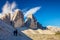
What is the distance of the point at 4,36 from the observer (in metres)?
30.0

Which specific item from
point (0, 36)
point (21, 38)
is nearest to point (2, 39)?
point (0, 36)

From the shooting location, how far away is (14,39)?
31516 millimetres

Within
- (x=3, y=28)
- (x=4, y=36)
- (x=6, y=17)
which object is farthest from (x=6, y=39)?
(x=6, y=17)

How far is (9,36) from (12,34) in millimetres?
1339

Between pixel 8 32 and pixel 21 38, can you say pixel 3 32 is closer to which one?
pixel 8 32

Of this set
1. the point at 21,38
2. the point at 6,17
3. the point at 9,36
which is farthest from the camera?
the point at 6,17

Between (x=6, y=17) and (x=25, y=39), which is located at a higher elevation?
(x=6, y=17)

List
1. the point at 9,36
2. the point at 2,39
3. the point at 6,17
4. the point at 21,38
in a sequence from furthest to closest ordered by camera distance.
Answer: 1. the point at 6,17
2. the point at 21,38
3. the point at 9,36
4. the point at 2,39

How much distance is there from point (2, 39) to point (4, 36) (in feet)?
3.55

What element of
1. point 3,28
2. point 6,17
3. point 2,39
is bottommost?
A: point 2,39

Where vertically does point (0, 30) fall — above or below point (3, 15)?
below

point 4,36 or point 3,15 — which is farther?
point 3,15

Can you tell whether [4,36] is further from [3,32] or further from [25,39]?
[25,39]

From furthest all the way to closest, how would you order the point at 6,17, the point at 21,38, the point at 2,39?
the point at 6,17, the point at 21,38, the point at 2,39
